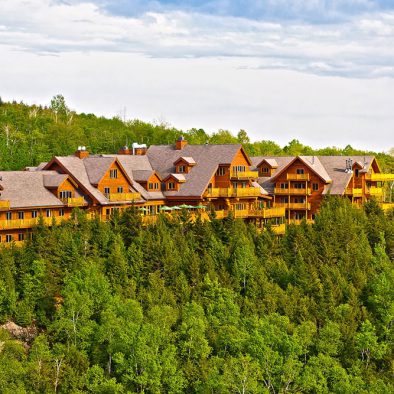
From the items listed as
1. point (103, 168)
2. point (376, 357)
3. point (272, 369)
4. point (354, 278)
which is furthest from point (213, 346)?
point (103, 168)

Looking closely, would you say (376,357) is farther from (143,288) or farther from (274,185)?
(274,185)

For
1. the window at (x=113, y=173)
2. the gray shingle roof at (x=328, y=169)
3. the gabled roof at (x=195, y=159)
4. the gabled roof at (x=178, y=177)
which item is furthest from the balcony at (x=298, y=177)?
the window at (x=113, y=173)

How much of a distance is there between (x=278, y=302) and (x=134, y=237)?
36.9 feet

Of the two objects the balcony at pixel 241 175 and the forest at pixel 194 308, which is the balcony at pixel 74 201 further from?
the balcony at pixel 241 175

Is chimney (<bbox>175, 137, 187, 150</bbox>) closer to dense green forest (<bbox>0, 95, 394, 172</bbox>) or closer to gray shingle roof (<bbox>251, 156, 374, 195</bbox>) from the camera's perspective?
gray shingle roof (<bbox>251, 156, 374, 195</bbox>)

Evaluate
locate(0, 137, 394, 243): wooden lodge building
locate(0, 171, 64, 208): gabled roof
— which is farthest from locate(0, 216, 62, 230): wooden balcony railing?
locate(0, 171, 64, 208): gabled roof

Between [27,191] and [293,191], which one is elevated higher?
[27,191]

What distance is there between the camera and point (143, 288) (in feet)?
195

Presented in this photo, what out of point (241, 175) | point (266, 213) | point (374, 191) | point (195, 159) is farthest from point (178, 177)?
point (374, 191)

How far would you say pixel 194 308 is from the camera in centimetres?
5712

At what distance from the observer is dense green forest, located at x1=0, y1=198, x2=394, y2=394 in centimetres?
5222

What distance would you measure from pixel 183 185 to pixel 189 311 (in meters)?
20.2

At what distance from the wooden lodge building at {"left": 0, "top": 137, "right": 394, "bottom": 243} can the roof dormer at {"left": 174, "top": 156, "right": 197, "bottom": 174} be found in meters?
0.09

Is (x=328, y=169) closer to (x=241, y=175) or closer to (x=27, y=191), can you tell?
(x=241, y=175)
